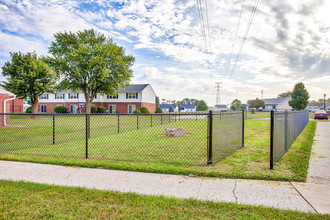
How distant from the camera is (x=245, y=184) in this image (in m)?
3.63

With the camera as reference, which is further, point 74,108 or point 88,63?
point 74,108

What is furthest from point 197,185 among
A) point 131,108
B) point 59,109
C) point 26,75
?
point 59,109

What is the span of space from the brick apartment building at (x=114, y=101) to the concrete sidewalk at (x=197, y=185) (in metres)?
36.3

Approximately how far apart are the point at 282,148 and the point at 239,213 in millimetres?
4279

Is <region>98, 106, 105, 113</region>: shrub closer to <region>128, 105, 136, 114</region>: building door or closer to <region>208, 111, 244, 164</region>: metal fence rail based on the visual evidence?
<region>128, 105, 136, 114</region>: building door

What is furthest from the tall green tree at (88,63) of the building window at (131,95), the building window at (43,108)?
the building window at (43,108)

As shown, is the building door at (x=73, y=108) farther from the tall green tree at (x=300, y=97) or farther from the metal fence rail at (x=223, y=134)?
the tall green tree at (x=300, y=97)

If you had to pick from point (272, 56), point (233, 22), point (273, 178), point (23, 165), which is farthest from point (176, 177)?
point (272, 56)

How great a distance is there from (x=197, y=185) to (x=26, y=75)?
2808cm

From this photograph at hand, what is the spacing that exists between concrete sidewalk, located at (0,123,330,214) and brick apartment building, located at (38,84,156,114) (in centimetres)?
3630

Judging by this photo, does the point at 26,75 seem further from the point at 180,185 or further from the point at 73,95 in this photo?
the point at 180,185

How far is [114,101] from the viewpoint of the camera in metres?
42.4

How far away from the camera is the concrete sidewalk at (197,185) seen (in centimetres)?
298

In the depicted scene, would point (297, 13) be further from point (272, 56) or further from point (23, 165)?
point (23, 165)
